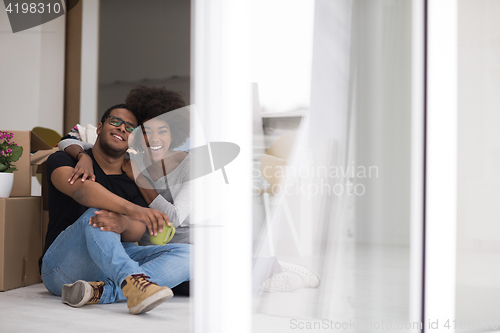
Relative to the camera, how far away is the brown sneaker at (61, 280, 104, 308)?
125 cm

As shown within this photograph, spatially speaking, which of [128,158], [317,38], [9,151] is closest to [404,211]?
[317,38]

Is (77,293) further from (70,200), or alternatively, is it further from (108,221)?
(70,200)

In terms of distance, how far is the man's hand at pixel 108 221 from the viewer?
1266 millimetres

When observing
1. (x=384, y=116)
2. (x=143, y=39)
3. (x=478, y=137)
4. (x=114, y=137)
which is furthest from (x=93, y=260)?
(x=143, y=39)

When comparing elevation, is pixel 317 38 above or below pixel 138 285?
above

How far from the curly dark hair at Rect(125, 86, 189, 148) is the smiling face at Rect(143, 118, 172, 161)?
0.02 m

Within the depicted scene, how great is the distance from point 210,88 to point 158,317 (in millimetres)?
692

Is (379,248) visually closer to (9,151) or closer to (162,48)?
(9,151)

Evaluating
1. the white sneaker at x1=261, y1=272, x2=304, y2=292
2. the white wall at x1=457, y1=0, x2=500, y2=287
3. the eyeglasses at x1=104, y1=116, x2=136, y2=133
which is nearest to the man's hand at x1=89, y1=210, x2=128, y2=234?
the eyeglasses at x1=104, y1=116, x2=136, y2=133

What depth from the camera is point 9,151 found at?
5.33ft

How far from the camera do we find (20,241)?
163 centimetres

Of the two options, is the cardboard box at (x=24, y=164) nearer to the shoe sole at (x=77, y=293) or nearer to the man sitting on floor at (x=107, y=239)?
the man sitting on floor at (x=107, y=239)

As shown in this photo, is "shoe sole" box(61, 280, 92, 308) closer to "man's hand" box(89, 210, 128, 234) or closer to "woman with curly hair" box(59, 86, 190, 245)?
"man's hand" box(89, 210, 128, 234)

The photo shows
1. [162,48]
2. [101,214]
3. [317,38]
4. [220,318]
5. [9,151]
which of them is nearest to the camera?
[220,318]
